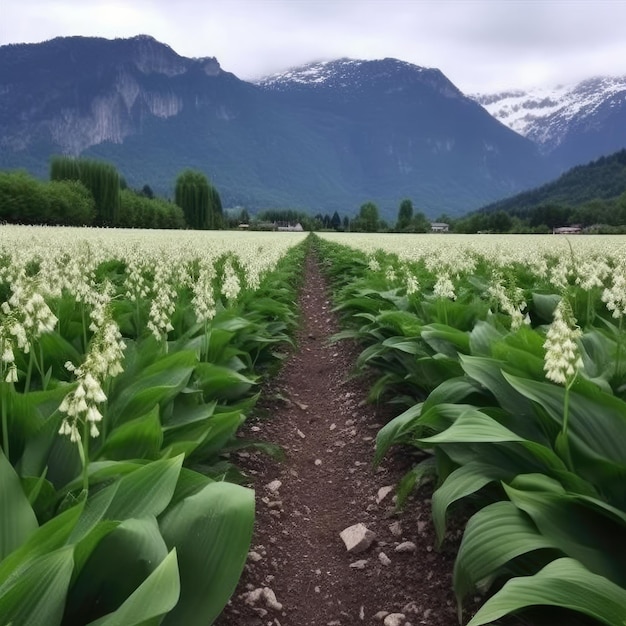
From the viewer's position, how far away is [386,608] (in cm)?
372

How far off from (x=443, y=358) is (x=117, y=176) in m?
94.0

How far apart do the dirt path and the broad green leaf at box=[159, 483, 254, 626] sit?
1191 mm

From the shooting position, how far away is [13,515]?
8.48 ft

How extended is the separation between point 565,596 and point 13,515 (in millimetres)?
2199

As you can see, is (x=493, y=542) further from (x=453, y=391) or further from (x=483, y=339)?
(x=483, y=339)

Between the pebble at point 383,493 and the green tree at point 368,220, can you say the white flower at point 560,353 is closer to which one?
the pebble at point 383,493

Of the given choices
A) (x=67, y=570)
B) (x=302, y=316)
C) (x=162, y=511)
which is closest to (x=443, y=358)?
(x=162, y=511)

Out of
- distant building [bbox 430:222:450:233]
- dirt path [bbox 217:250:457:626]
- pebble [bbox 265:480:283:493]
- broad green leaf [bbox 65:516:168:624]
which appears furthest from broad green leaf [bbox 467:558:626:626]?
distant building [bbox 430:222:450:233]

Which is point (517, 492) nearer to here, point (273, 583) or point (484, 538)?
point (484, 538)

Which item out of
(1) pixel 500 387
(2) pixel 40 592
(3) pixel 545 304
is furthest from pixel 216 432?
(3) pixel 545 304

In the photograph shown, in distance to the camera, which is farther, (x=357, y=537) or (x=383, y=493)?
(x=383, y=493)

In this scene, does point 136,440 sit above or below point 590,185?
below

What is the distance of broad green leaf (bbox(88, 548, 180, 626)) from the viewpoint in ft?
6.42

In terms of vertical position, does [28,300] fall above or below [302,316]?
above
